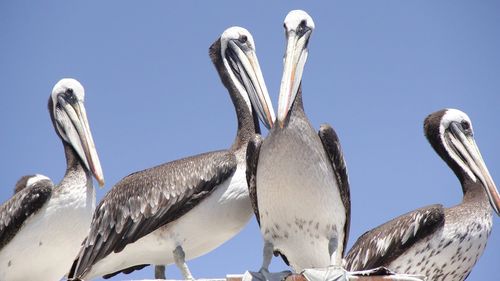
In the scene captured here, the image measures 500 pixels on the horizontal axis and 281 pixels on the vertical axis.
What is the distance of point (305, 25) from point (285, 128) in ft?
3.89

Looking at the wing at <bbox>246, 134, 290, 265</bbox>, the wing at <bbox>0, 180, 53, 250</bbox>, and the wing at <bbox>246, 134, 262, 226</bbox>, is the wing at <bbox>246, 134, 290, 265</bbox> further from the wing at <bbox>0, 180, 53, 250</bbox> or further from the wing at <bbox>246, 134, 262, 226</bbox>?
the wing at <bbox>0, 180, 53, 250</bbox>

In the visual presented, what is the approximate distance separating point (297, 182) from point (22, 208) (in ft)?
11.8

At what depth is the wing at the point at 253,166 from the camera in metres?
10.1

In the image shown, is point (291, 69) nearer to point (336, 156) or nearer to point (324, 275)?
point (336, 156)

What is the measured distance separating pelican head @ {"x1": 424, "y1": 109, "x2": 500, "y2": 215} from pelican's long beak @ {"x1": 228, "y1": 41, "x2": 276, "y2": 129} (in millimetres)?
2840

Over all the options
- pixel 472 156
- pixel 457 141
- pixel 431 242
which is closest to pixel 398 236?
pixel 431 242

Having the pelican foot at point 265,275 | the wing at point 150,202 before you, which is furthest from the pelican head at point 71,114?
the pelican foot at point 265,275

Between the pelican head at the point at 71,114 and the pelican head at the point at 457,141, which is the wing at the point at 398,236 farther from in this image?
the pelican head at the point at 71,114

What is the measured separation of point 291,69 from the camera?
10062 millimetres

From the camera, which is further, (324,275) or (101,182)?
(101,182)

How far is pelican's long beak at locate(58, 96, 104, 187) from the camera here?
40.4ft

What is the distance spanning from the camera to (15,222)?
39.0 ft

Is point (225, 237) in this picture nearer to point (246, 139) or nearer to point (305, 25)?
point (246, 139)

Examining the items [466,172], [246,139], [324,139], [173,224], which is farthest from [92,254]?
[466,172]
